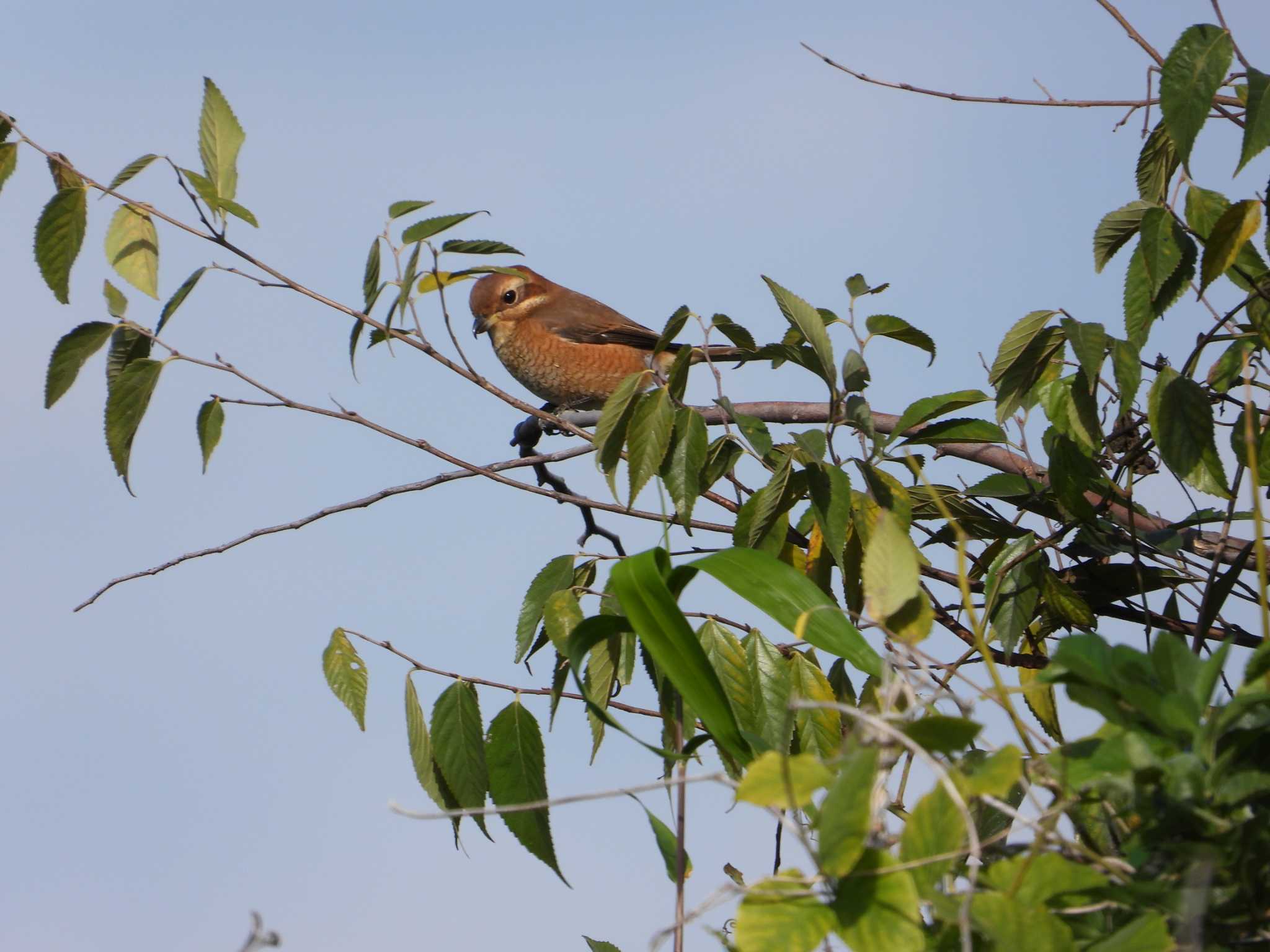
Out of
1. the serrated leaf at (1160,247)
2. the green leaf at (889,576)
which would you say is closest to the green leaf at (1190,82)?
the serrated leaf at (1160,247)

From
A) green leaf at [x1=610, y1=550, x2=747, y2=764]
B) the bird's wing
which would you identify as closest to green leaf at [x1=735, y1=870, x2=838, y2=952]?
green leaf at [x1=610, y1=550, x2=747, y2=764]

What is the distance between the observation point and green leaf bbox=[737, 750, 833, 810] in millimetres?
935

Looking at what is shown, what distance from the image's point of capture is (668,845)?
154cm

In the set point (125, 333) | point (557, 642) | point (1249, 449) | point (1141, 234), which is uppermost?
point (125, 333)

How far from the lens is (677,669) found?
1.41 metres

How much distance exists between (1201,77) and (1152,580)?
48.6 inches

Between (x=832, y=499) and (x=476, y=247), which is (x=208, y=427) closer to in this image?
(x=476, y=247)

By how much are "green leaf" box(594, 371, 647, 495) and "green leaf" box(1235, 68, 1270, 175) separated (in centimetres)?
104

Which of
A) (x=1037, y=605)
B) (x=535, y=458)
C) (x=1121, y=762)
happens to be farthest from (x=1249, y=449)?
(x=535, y=458)

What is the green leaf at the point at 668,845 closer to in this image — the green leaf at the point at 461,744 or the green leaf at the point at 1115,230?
the green leaf at the point at 461,744

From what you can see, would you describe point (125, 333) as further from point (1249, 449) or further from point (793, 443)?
point (1249, 449)

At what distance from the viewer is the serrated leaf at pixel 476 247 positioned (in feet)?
7.86

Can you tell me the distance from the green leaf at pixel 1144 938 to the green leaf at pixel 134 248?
2.43m

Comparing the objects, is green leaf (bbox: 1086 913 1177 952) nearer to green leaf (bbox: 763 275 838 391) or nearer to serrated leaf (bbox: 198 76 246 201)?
green leaf (bbox: 763 275 838 391)
